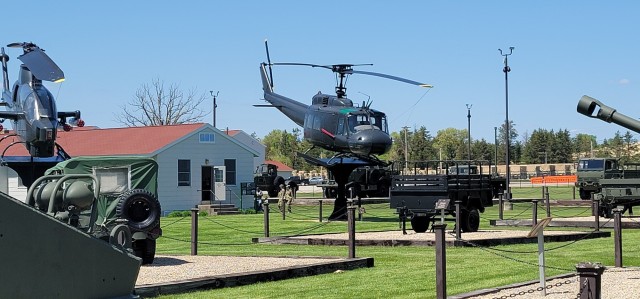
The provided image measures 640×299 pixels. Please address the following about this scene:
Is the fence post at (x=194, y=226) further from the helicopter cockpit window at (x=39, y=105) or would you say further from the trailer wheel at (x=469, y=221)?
the helicopter cockpit window at (x=39, y=105)

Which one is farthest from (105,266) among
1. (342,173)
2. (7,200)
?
(342,173)

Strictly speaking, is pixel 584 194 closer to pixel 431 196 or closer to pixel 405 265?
pixel 431 196

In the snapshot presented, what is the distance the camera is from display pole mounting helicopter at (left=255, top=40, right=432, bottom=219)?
36875 millimetres

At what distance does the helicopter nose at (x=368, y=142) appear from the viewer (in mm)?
36531

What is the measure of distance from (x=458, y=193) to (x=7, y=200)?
20467mm

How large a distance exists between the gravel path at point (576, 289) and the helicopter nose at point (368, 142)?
21.2m

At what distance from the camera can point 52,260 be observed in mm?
7223

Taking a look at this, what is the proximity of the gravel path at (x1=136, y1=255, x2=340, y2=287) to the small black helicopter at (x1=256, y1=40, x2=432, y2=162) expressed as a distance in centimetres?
1789

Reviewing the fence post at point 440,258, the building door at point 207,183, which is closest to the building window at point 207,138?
the building door at point 207,183

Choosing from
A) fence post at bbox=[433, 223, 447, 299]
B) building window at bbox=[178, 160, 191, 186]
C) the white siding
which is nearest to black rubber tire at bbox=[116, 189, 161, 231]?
fence post at bbox=[433, 223, 447, 299]

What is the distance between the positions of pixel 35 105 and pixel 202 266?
13.9 meters

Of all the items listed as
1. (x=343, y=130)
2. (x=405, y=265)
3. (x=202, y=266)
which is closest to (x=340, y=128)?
(x=343, y=130)

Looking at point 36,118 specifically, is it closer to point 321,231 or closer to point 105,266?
point 321,231

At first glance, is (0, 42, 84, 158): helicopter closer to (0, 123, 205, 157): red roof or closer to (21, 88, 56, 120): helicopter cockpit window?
(21, 88, 56, 120): helicopter cockpit window
